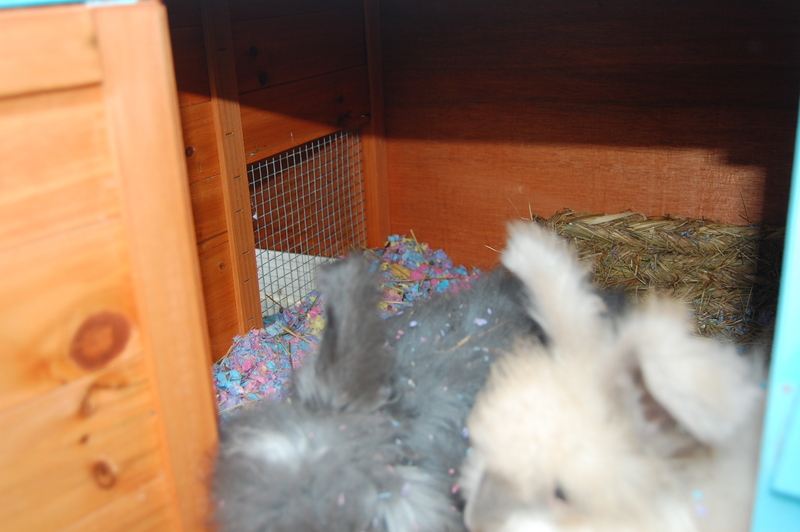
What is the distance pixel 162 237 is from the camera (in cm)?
98

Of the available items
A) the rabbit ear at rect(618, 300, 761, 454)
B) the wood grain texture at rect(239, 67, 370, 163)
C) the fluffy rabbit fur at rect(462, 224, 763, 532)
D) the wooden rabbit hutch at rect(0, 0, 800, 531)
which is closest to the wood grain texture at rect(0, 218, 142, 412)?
the wooden rabbit hutch at rect(0, 0, 800, 531)

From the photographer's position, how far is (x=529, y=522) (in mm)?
935

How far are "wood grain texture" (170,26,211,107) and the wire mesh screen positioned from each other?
0.42 meters

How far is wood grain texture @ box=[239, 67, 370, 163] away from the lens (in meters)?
2.13

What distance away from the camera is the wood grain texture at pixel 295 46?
80.8 inches

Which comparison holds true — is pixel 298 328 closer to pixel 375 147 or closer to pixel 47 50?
pixel 375 147

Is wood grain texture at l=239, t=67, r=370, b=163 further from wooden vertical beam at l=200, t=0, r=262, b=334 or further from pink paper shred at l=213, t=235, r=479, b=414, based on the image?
pink paper shred at l=213, t=235, r=479, b=414

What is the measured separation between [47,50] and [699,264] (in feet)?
6.43

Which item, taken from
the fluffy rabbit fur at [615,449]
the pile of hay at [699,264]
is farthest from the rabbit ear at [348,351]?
the pile of hay at [699,264]

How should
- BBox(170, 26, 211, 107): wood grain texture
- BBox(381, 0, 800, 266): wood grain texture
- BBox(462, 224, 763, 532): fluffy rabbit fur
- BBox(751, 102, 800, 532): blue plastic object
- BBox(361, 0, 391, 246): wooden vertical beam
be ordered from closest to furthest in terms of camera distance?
BBox(751, 102, 800, 532): blue plastic object < BBox(462, 224, 763, 532): fluffy rabbit fur < BBox(170, 26, 211, 107): wood grain texture < BBox(381, 0, 800, 266): wood grain texture < BBox(361, 0, 391, 246): wooden vertical beam

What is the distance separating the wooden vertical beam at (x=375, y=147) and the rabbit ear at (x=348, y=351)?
168 cm

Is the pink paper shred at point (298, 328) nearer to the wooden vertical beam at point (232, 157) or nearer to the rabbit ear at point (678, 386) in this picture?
Result: the wooden vertical beam at point (232, 157)

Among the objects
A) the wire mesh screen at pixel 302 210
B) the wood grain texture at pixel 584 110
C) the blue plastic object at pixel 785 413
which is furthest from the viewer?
the wire mesh screen at pixel 302 210

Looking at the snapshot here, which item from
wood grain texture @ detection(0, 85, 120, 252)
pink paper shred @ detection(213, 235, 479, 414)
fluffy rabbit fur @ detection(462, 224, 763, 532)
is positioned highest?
wood grain texture @ detection(0, 85, 120, 252)
